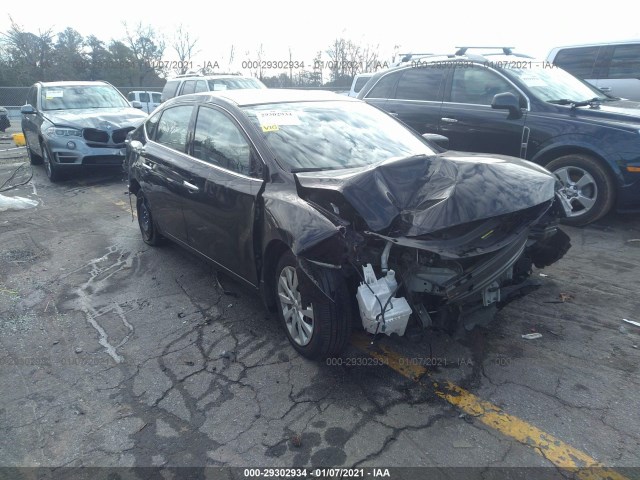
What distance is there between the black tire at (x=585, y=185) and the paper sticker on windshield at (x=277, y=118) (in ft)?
10.6

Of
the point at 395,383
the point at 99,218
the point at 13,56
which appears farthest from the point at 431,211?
the point at 13,56

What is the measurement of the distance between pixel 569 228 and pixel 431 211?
3.76 meters

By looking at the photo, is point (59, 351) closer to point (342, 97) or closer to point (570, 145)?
point (342, 97)

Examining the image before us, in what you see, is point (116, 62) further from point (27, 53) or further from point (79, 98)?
point (79, 98)

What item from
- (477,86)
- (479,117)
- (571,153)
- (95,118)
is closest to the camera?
(571,153)

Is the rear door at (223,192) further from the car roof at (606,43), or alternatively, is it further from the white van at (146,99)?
the white van at (146,99)

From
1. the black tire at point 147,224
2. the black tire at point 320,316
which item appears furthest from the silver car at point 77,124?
the black tire at point 320,316

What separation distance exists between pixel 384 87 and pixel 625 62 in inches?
195

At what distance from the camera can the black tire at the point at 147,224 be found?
5602 mm

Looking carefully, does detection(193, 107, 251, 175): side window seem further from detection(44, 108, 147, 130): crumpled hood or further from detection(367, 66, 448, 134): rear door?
detection(44, 108, 147, 130): crumpled hood

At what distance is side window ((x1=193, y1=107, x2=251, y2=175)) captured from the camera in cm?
378

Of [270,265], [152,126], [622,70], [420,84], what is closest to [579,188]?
[420,84]

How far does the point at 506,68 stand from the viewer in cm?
649

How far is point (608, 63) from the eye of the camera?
9.38 m
